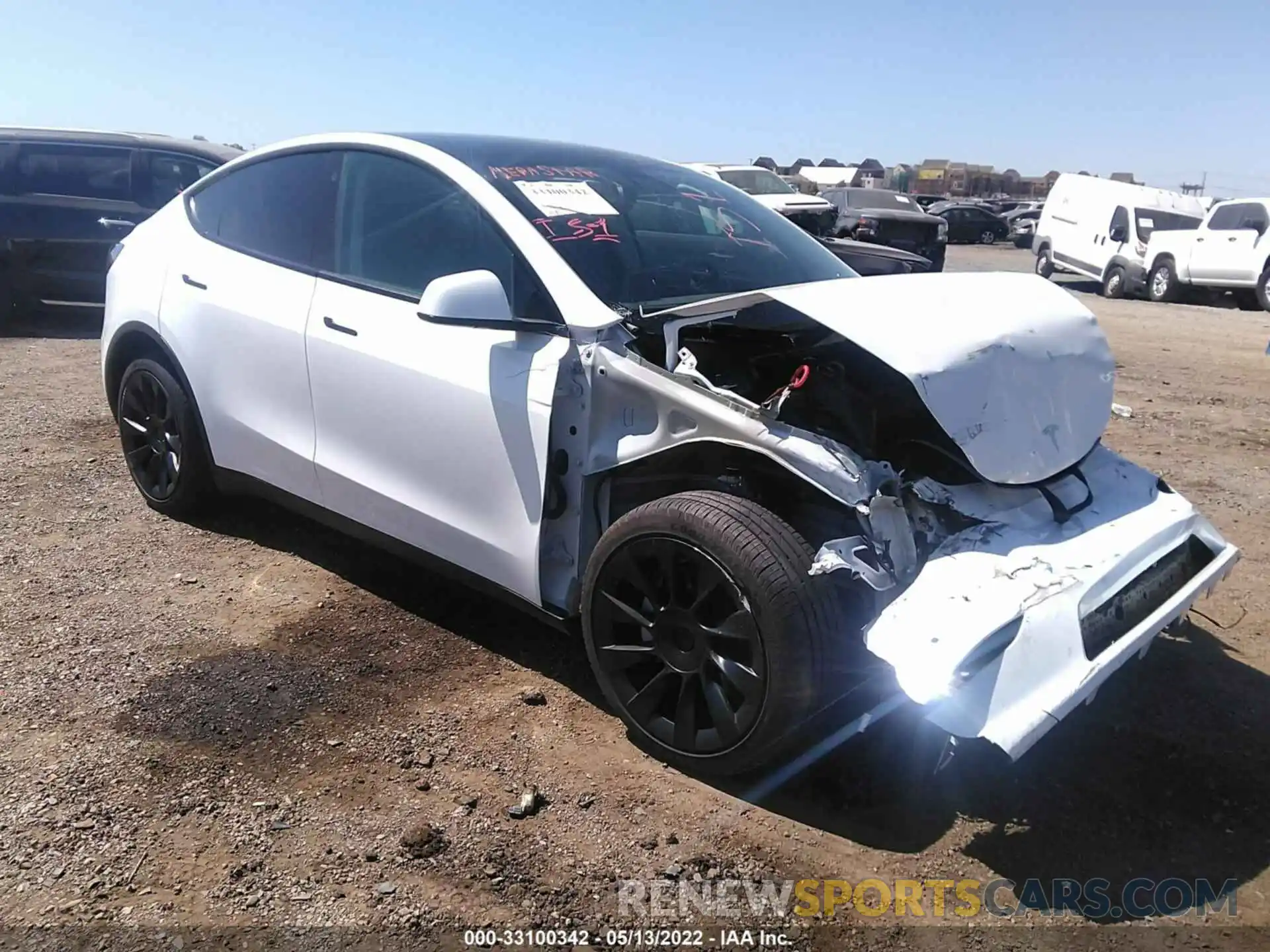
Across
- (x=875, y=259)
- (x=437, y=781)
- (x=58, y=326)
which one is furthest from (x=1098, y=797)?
(x=58, y=326)

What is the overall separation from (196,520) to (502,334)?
2.30m

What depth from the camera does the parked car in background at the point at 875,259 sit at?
5.08 metres

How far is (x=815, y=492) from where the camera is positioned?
2787 millimetres

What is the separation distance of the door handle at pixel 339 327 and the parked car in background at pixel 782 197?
1241 centimetres

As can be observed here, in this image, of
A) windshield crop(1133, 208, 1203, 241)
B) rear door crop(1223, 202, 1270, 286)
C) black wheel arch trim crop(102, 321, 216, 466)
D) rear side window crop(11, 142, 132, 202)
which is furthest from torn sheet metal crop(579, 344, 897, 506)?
windshield crop(1133, 208, 1203, 241)

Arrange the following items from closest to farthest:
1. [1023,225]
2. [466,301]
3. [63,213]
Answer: [466,301] → [63,213] → [1023,225]

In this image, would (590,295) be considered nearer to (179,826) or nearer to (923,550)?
(923,550)

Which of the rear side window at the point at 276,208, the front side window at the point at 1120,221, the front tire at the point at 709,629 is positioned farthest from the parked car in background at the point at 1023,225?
the front tire at the point at 709,629

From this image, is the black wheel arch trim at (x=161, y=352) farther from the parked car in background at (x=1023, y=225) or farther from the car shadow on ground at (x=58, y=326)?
the parked car in background at (x=1023, y=225)

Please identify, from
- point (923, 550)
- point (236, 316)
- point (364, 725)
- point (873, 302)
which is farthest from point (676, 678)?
point (236, 316)

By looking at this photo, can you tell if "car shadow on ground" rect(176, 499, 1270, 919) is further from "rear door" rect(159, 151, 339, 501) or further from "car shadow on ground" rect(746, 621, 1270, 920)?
"rear door" rect(159, 151, 339, 501)

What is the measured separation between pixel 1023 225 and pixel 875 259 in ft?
99.9

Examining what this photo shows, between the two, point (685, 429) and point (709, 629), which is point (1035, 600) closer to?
point (709, 629)

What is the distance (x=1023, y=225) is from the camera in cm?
3256
